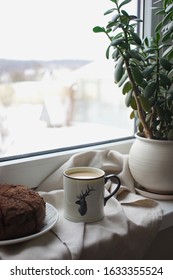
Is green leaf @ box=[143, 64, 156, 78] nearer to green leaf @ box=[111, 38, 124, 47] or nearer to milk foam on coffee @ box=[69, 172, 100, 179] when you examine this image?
green leaf @ box=[111, 38, 124, 47]

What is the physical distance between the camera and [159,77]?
0.73 metres

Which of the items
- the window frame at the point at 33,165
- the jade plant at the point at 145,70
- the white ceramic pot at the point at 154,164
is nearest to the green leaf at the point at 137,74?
the jade plant at the point at 145,70

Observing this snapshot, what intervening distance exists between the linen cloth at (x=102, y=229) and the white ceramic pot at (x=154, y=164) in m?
0.04

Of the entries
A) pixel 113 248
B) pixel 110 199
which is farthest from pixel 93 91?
pixel 113 248

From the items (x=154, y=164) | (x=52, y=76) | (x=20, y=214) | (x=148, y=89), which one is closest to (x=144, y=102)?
(x=148, y=89)

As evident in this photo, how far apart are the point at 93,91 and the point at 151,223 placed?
0.42 m

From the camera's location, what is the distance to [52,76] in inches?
33.2

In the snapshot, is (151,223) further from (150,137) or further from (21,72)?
(21,72)

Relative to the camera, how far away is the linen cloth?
22.3 inches

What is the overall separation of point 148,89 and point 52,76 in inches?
10.1

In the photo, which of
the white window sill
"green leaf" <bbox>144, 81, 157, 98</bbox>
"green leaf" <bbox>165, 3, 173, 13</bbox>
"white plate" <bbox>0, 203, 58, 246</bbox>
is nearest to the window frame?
the white window sill

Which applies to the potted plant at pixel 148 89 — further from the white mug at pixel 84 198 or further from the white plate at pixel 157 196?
the white mug at pixel 84 198

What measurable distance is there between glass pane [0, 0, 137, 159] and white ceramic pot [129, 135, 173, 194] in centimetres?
21
